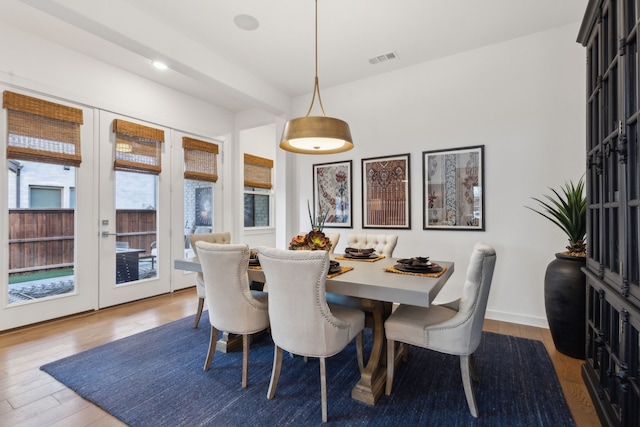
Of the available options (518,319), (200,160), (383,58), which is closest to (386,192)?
(383,58)

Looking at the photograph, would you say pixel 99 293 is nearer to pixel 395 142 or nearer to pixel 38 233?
pixel 38 233

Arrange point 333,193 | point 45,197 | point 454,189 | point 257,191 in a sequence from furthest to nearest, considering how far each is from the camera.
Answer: point 257,191, point 333,193, point 454,189, point 45,197

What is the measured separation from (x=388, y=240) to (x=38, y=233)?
12.4ft

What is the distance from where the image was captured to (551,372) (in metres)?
2.31

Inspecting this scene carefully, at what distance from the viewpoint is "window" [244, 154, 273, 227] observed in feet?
20.0

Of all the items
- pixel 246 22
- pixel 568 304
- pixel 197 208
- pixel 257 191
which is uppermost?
pixel 246 22

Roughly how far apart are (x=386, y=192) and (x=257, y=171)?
10.2 feet

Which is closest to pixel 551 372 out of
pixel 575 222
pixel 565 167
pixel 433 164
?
pixel 575 222

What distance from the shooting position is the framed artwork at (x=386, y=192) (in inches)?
156

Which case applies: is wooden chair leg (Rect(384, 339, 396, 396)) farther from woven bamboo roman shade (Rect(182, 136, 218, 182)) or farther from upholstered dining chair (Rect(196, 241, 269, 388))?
woven bamboo roman shade (Rect(182, 136, 218, 182))

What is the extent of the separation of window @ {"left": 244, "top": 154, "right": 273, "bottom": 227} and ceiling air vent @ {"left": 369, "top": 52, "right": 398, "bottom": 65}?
3068 mm

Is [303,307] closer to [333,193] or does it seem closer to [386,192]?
[386,192]

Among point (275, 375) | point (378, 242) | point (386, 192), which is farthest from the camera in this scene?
point (386, 192)

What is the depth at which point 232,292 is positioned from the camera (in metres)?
2.12
